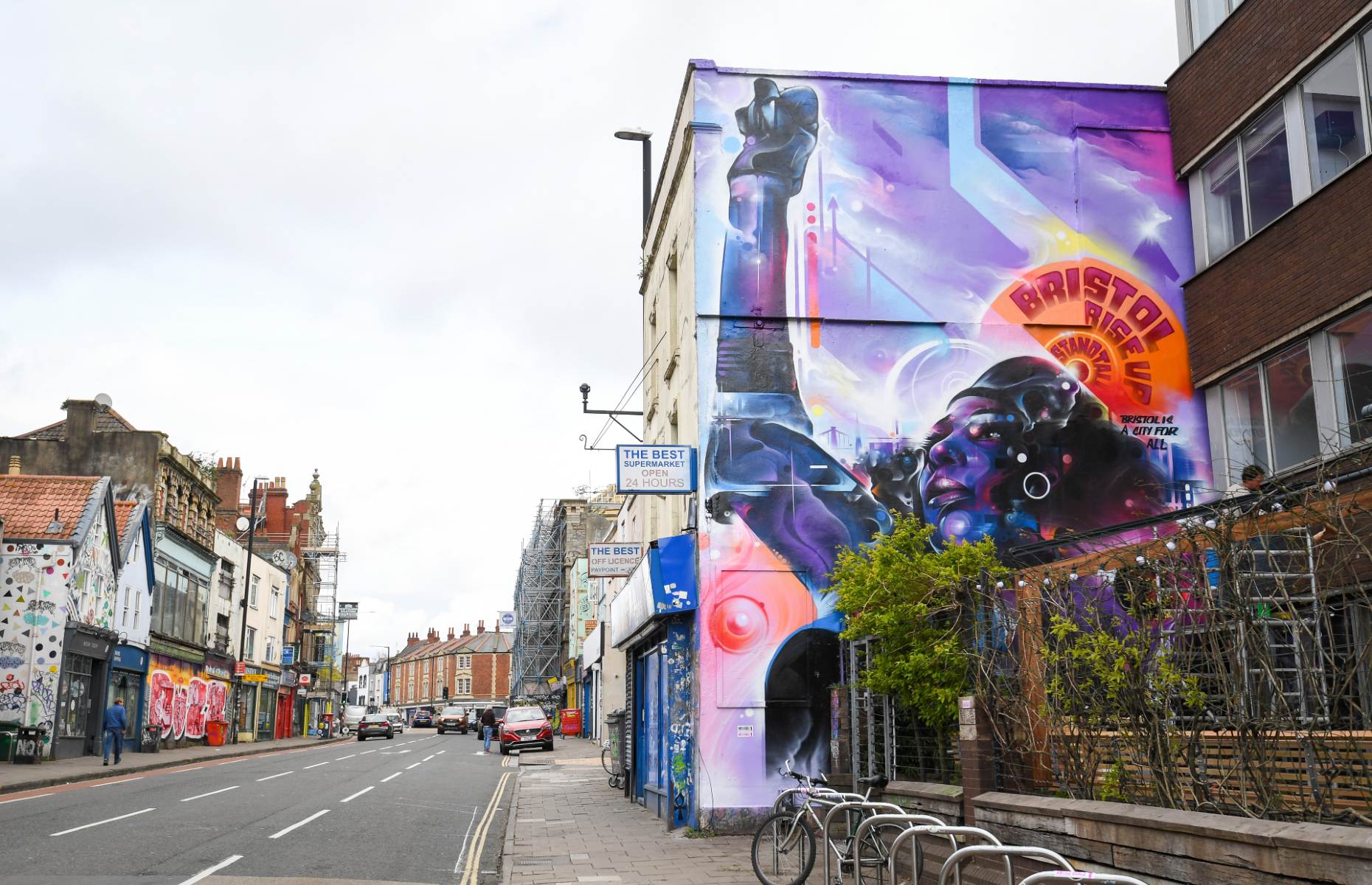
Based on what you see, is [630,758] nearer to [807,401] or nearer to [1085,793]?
[807,401]

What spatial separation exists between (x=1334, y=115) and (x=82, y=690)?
3161cm

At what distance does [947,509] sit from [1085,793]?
7.36 meters

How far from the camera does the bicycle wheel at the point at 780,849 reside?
10.5m

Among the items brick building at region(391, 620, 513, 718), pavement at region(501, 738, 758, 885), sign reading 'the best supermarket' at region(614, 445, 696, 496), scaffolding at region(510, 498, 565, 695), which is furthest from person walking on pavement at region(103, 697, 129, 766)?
brick building at region(391, 620, 513, 718)

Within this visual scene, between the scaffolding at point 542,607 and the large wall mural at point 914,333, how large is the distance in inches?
2559

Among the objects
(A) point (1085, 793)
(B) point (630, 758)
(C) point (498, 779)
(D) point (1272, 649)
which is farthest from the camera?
→ (C) point (498, 779)

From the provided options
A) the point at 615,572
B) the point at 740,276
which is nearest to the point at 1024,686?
the point at 740,276

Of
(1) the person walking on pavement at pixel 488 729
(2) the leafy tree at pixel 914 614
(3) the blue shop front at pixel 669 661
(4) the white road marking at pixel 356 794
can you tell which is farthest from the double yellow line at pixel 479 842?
(1) the person walking on pavement at pixel 488 729

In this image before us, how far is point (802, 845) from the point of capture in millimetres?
10336

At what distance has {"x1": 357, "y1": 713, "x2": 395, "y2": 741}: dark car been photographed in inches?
2394

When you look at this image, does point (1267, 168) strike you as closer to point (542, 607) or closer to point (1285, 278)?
point (1285, 278)

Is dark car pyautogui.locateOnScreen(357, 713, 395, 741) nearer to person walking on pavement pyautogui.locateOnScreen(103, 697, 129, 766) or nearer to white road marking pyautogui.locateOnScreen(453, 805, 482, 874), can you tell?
person walking on pavement pyautogui.locateOnScreen(103, 697, 129, 766)

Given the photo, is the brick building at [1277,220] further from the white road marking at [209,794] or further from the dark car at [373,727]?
the dark car at [373,727]

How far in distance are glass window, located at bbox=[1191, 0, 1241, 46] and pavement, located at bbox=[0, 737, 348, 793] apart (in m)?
22.2
